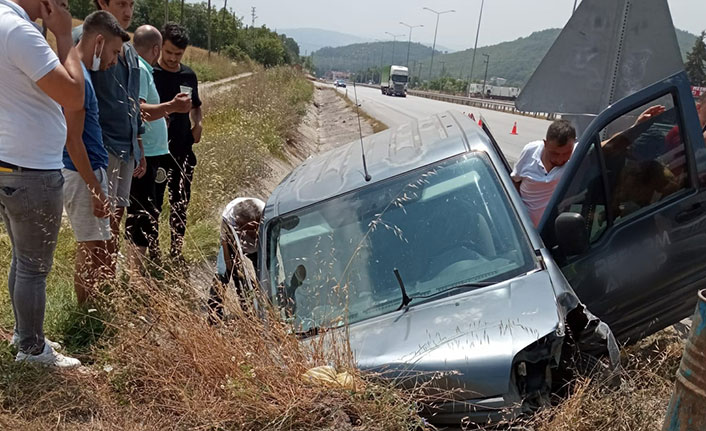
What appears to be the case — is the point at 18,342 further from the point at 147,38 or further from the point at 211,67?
the point at 211,67

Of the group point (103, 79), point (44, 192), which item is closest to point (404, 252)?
point (44, 192)

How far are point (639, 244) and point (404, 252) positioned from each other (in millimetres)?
1383

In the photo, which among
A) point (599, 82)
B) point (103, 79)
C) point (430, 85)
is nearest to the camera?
point (103, 79)

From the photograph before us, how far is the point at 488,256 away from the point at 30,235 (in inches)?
87.1

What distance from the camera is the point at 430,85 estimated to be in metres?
128

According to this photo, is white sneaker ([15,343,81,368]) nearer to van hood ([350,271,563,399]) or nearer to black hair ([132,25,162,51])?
van hood ([350,271,563,399])

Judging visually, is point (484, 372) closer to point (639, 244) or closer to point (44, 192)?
point (639, 244)

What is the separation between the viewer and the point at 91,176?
3.16m

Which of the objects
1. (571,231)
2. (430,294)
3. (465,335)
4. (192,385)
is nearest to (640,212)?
(571,231)

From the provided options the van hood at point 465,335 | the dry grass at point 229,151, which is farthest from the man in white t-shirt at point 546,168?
the dry grass at point 229,151

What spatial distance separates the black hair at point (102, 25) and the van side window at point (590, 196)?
8.97ft

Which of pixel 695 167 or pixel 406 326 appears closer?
pixel 406 326

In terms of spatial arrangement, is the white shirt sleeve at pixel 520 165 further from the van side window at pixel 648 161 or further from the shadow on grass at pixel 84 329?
the shadow on grass at pixel 84 329

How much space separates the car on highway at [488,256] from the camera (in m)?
2.36
